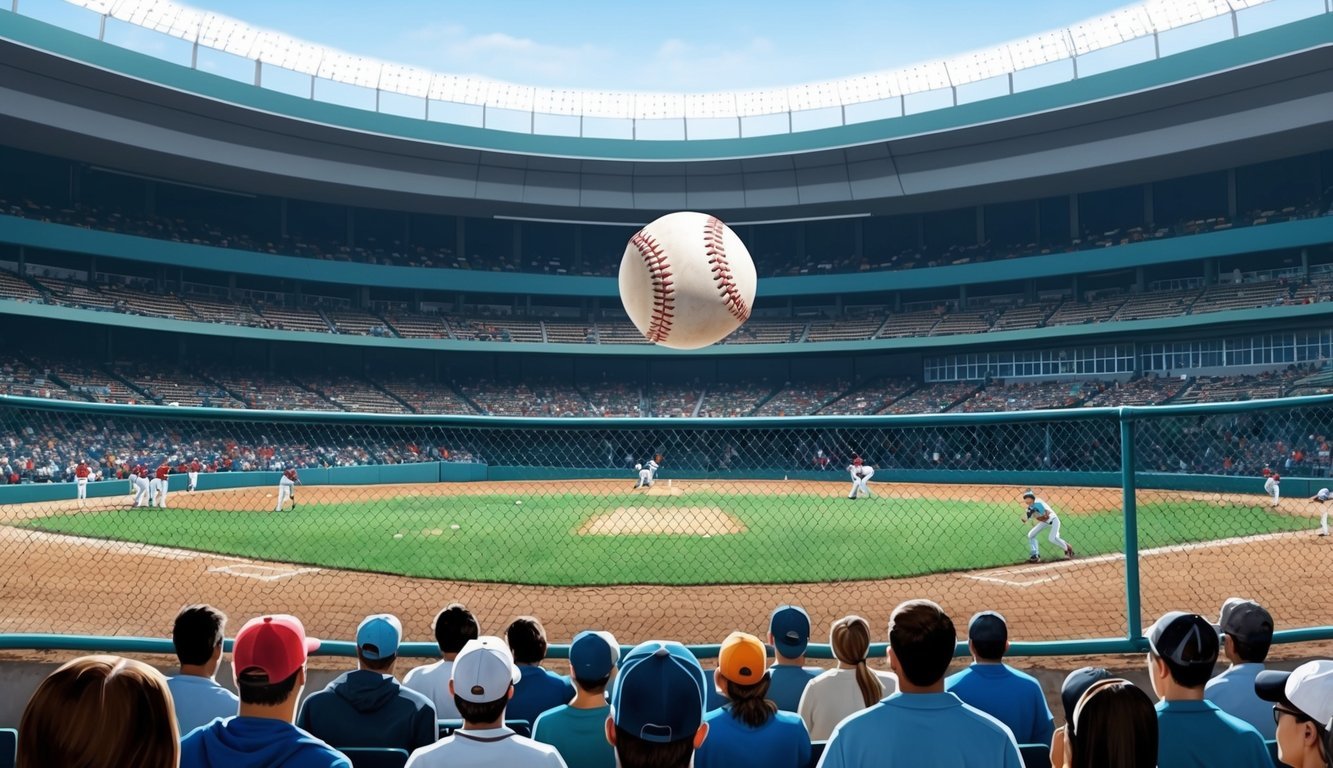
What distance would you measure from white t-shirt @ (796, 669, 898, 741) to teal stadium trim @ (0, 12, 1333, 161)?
39.5m

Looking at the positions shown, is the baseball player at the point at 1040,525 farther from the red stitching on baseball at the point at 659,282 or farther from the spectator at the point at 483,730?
the spectator at the point at 483,730

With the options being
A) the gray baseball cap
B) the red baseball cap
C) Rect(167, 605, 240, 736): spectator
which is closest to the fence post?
the gray baseball cap

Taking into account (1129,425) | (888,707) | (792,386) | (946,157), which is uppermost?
(946,157)

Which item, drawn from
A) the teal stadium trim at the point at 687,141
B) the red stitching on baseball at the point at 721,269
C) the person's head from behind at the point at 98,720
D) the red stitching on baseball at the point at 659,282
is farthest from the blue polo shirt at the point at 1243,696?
the teal stadium trim at the point at 687,141

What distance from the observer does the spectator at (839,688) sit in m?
4.52

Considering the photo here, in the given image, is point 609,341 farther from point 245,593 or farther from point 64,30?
point 245,593

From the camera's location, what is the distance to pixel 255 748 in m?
2.83

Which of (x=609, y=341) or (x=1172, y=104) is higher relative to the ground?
(x=1172, y=104)

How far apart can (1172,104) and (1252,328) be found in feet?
34.0

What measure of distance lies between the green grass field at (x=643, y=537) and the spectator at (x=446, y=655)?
6824 mm

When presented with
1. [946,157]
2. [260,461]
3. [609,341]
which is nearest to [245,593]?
[260,461]

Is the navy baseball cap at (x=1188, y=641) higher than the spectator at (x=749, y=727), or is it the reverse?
the navy baseball cap at (x=1188, y=641)

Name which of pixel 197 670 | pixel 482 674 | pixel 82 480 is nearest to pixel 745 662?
pixel 482 674

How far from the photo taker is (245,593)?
11195 mm
